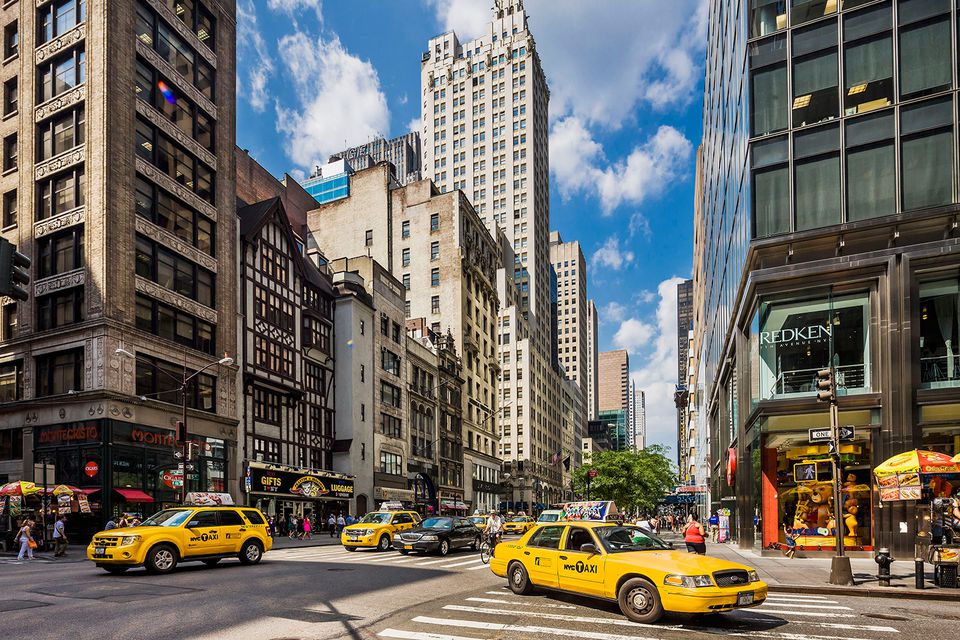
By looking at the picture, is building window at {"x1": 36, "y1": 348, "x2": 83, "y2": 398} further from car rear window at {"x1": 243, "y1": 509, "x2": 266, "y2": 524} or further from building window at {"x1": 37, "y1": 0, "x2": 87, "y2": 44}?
car rear window at {"x1": 243, "y1": 509, "x2": 266, "y2": 524}

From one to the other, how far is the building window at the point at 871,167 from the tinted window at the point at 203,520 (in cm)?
2342

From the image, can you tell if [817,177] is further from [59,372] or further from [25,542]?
[59,372]

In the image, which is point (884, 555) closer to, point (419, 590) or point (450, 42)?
point (419, 590)

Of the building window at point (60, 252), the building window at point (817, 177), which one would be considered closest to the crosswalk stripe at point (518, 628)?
the building window at point (817, 177)

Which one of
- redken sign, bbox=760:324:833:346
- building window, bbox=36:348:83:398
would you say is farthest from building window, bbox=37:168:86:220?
redken sign, bbox=760:324:833:346

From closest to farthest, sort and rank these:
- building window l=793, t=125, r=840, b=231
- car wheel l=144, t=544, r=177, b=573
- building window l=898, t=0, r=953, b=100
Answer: car wheel l=144, t=544, r=177, b=573, building window l=898, t=0, r=953, b=100, building window l=793, t=125, r=840, b=231

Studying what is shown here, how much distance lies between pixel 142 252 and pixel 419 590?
31.4 meters

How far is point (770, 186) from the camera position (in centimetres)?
2725

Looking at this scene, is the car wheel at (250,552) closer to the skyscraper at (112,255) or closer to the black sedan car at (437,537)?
the black sedan car at (437,537)

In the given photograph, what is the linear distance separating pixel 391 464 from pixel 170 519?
46.2 m

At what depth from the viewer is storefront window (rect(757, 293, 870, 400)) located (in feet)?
82.8

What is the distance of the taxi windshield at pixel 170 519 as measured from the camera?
18.6 meters

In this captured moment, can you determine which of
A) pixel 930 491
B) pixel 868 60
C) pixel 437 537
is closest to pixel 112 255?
pixel 437 537

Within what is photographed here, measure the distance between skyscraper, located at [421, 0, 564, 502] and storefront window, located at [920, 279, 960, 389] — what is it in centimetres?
9142
